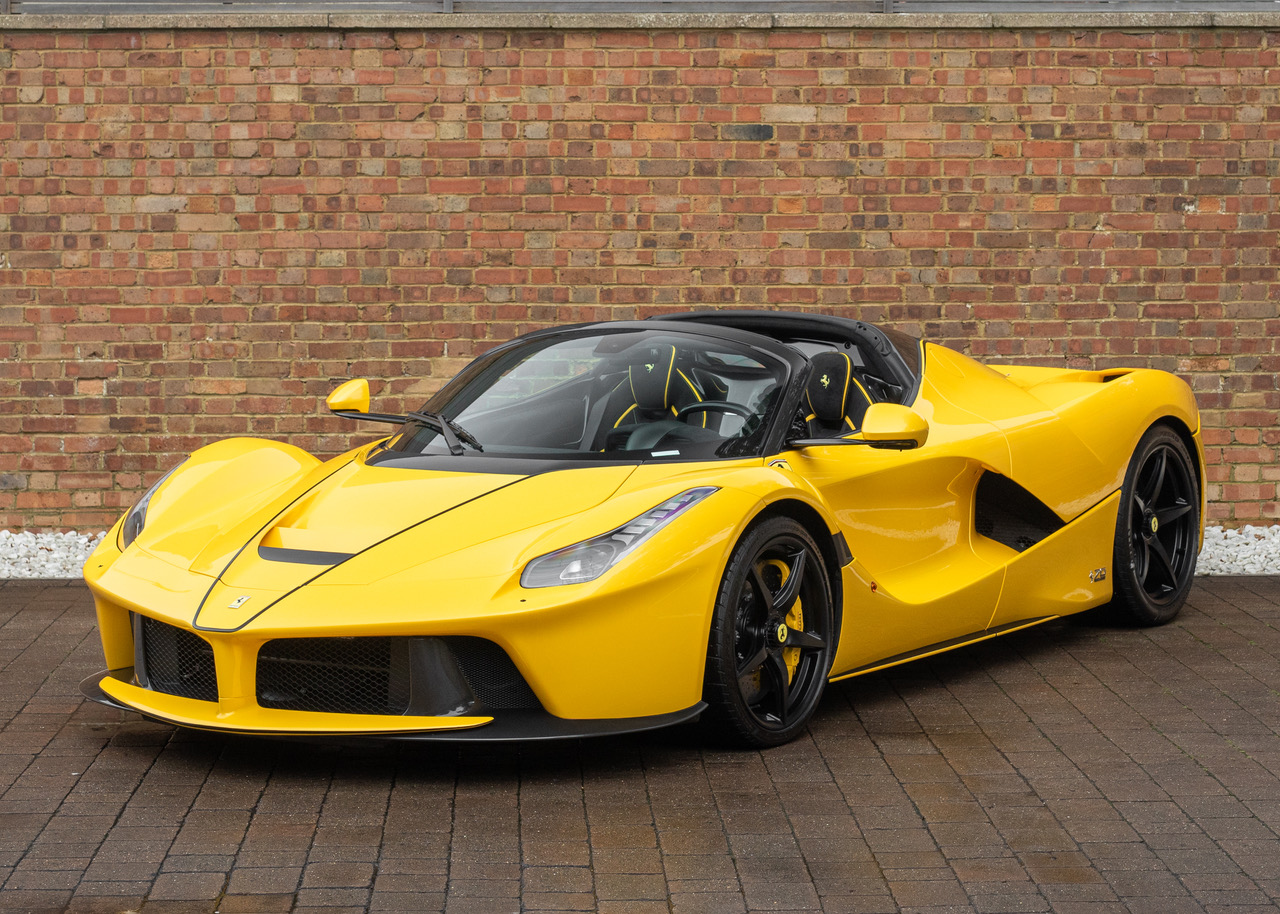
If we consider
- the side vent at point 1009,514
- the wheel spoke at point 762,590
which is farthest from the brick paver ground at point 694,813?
the side vent at point 1009,514

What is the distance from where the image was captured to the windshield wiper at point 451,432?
4.77m

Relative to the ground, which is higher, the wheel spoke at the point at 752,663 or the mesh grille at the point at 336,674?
the mesh grille at the point at 336,674

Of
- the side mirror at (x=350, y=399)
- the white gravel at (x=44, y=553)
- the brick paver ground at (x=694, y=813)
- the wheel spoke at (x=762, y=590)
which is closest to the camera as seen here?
the brick paver ground at (x=694, y=813)

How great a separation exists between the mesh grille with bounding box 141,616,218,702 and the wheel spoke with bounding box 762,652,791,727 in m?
1.62

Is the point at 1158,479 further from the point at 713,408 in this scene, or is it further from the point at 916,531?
the point at 713,408

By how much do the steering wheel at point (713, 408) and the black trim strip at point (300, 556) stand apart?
4.02 ft

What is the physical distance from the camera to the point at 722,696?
13.8 feet

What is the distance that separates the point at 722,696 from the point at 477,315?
4.10 m

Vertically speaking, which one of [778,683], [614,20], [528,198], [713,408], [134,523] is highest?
[614,20]

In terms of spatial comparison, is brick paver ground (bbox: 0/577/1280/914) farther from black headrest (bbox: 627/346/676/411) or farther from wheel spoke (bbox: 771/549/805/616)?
black headrest (bbox: 627/346/676/411)

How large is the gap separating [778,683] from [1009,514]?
148cm

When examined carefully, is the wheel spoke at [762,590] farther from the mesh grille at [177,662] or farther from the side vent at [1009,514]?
the mesh grille at [177,662]

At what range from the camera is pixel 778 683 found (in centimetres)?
444

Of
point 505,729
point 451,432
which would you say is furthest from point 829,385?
point 505,729
